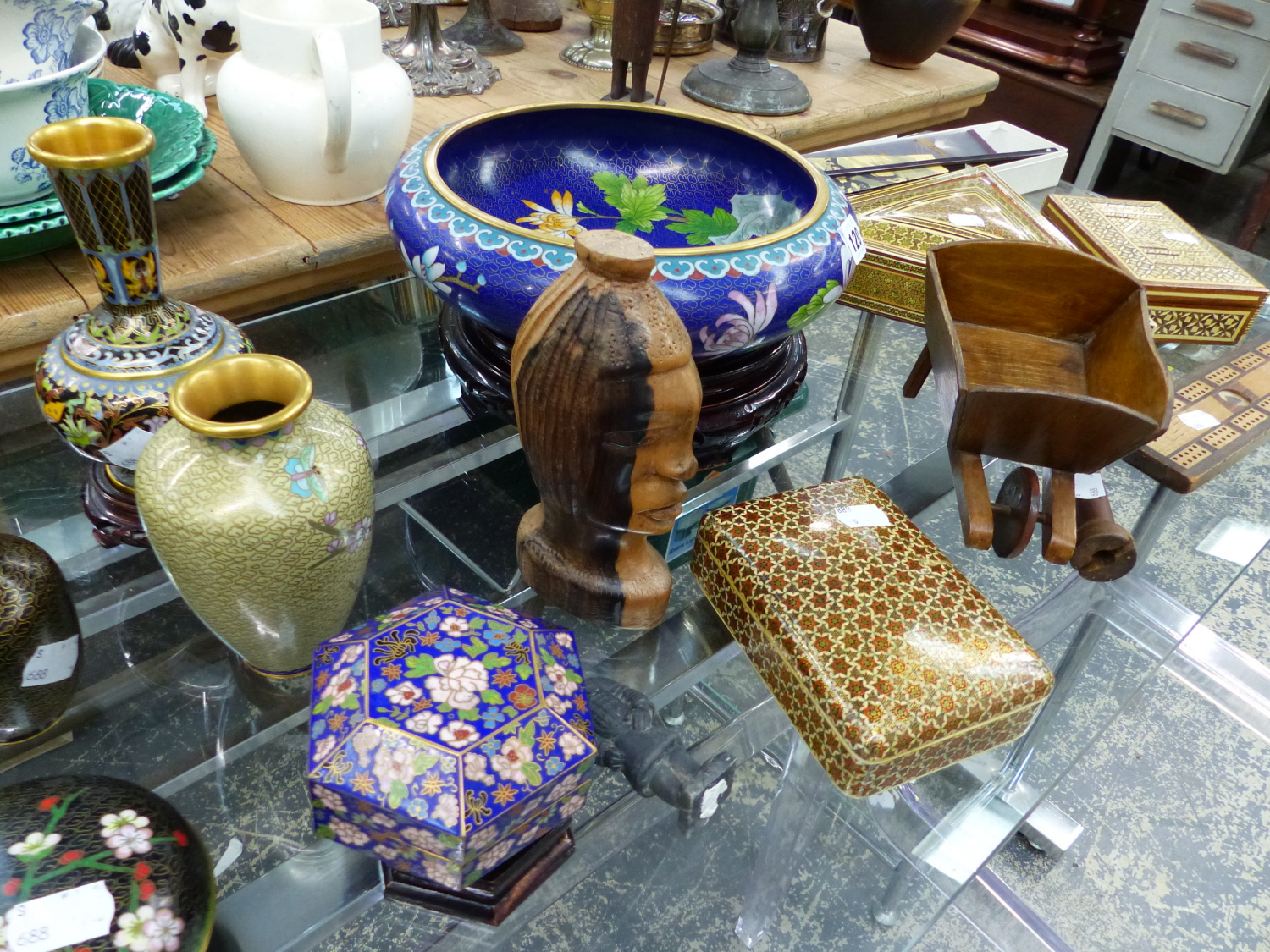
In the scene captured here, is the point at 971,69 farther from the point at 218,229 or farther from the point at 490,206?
the point at 218,229

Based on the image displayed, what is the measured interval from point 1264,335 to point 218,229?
80 cm

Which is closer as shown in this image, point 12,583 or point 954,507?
point 12,583

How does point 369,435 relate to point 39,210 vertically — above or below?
below

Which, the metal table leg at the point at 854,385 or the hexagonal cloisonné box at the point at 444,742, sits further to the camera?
the metal table leg at the point at 854,385

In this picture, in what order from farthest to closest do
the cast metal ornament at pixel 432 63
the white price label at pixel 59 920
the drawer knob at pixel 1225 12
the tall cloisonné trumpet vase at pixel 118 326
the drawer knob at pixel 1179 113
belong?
1. the drawer knob at pixel 1179 113
2. the drawer knob at pixel 1225 12
3. the cast metal ornament at pixel 432 63
4. the tall cloisonné trumpet vase at pixel 118 326
5. the white price label at pixel 59 920

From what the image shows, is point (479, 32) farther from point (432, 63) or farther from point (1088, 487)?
point (1088, 487)

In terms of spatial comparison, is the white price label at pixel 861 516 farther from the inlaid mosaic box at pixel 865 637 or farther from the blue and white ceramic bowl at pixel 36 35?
the blue and white ceramic bowl at pixel 36 35

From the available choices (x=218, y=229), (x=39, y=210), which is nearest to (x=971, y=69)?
(x=218, y=229)

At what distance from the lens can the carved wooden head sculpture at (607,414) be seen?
1.12 ft

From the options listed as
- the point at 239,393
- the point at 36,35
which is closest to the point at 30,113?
the point at 36,35

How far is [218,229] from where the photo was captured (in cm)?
64

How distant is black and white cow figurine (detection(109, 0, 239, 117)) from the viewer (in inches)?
26.3

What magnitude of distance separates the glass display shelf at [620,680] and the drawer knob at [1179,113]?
48.6 inches

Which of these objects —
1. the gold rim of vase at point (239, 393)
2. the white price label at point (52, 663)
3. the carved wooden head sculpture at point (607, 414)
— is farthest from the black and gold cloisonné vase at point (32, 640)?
the carved wooden head sculpture at point (607, 414)
